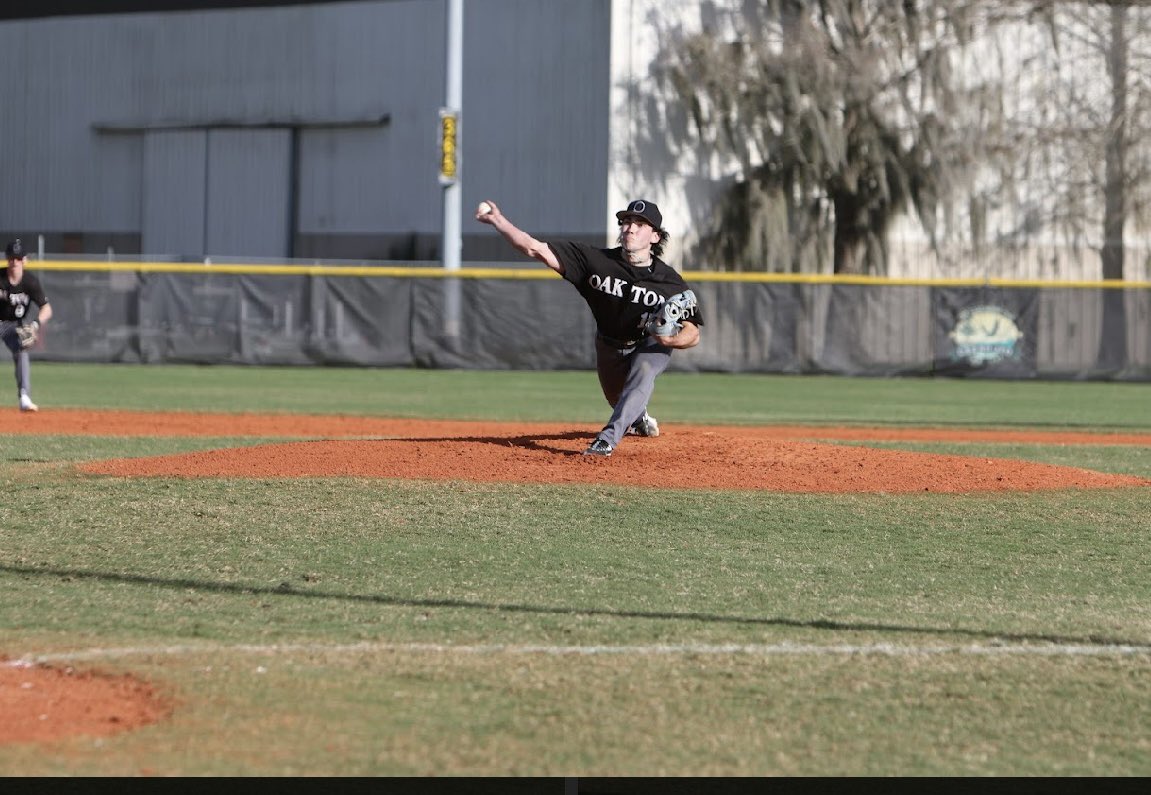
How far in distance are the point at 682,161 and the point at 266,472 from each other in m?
25.5

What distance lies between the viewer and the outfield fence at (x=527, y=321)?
27.3m

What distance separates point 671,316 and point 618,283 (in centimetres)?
38

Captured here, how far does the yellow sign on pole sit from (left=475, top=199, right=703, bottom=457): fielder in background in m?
19.8

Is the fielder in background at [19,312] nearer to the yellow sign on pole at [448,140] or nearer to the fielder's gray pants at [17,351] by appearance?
the fielder's gray pants at [17,351]

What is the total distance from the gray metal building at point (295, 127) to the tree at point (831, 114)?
8.14ft

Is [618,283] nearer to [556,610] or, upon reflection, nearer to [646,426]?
[646,426]

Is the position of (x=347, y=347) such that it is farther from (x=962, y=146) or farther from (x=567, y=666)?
(x=567, y=666)

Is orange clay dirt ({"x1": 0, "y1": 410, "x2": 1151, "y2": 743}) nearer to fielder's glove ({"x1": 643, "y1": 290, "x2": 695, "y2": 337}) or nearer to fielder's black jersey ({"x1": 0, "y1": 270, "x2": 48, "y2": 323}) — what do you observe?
fielder's glove ({"x1": 643, "y1": 290, "x2": 695, "y2": 337})

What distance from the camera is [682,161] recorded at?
34.2m

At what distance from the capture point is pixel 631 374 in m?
9.84

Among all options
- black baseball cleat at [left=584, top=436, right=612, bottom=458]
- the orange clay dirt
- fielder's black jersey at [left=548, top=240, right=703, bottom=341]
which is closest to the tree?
the orange clay dirt

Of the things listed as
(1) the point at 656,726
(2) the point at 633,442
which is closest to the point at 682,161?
(2) the point at 633,442

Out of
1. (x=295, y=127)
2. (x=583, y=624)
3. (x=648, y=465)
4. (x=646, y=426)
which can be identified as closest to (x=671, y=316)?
(x=648, y=465)

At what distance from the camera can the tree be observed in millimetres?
32688
